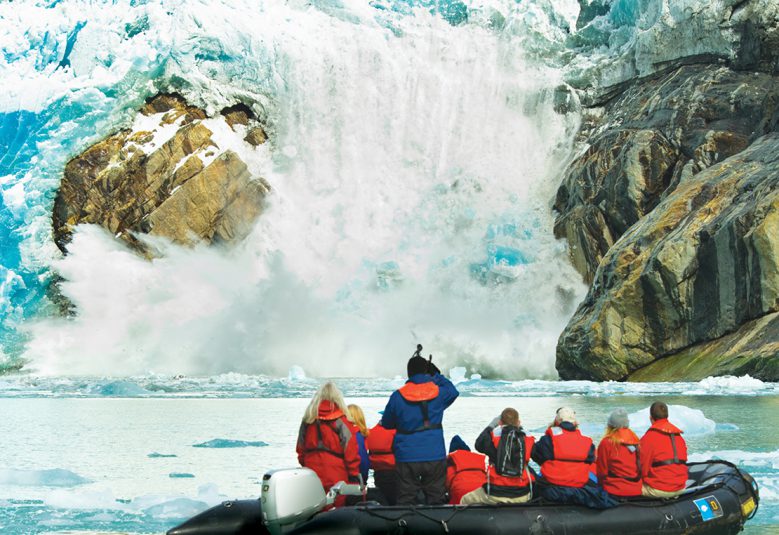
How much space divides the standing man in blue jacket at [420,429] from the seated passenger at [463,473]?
37 centimetres

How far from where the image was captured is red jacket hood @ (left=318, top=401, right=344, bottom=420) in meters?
6.58

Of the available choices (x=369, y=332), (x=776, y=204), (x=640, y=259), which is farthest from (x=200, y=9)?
(x=776, y=204)

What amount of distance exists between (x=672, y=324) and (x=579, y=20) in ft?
69.1

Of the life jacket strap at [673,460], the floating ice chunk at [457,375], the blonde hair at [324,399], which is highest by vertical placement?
the floating ice chunk at [457,375]

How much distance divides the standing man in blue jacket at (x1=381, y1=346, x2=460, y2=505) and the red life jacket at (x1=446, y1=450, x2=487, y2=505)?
0.37 metres

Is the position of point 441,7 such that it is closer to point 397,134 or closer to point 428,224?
point 397,134

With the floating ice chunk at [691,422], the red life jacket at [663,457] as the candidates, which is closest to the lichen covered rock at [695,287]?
the floating ice chunk at [691,422]

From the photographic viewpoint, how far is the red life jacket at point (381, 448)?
275 inches

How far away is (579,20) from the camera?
135 feet

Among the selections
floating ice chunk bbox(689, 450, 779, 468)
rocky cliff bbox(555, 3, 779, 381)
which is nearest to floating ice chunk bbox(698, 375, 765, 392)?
rocky cliff bbox(555, 3, 779, 381)

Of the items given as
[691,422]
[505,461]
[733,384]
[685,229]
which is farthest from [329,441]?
[685,229]

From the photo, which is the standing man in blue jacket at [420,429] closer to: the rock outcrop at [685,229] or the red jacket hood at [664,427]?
the red jacket hood at [664,427]

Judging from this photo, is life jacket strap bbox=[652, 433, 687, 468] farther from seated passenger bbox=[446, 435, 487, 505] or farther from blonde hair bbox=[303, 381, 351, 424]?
blonde hair bbox=[303, 381, 351, 424]

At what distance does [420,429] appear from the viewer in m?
6.43
